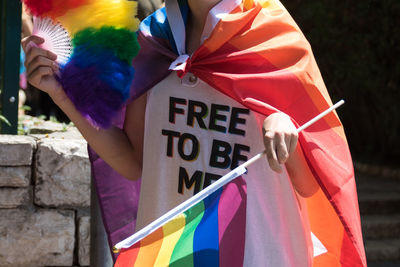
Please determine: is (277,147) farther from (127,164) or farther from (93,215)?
(93,215)

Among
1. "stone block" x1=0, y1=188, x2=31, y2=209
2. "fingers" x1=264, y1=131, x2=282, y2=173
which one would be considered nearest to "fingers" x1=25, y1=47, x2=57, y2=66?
"fingers" x1=264, y1=131, x2=282, y2=173

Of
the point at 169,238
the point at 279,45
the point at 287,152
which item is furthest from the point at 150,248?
the point at 279,45

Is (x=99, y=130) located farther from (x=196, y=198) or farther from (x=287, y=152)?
(x=287, y=152)

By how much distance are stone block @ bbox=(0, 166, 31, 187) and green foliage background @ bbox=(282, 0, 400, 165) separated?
14.5 ft

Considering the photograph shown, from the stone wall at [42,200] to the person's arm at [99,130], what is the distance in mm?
1381

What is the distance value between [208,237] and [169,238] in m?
0.12

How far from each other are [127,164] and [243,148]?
1.51 feet

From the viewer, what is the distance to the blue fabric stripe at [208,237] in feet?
7.21

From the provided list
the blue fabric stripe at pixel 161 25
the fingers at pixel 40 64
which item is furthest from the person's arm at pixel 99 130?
the blue fabric stripe at pixel 161 25

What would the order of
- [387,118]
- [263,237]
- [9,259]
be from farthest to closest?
[387,118] → [9,259] → [263,237]

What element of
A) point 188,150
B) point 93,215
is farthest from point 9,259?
point 188,150

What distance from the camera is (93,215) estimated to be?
3068 mm

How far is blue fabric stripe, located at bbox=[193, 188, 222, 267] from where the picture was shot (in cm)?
220

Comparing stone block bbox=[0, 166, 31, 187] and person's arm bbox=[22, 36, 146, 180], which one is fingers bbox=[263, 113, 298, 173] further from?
stone block bbox=[0, 166, 31, 187]
